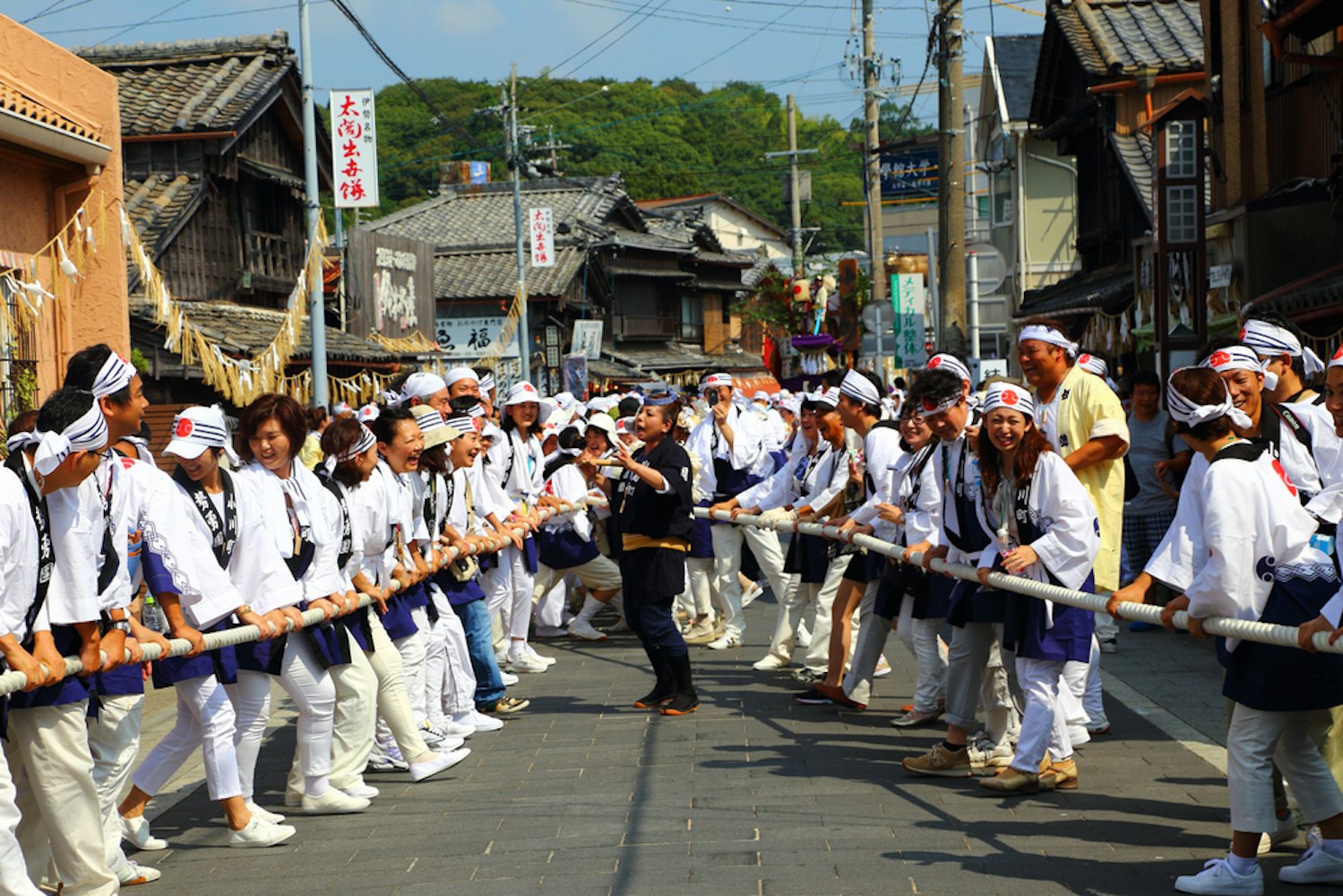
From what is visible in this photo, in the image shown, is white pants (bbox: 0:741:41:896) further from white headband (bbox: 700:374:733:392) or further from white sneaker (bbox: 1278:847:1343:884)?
white headband (bbox: 700:374:733:392)

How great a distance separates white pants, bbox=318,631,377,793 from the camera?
7617mm

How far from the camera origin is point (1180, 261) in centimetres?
1658

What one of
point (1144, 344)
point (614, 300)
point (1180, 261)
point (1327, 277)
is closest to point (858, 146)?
point (1144, 344)

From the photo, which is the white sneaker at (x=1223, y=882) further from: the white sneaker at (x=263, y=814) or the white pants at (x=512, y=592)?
the white pants at (x=512, y=592)

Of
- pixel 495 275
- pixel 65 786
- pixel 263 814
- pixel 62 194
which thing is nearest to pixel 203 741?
pixel 263 814

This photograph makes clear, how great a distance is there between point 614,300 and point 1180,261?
37.1 meters

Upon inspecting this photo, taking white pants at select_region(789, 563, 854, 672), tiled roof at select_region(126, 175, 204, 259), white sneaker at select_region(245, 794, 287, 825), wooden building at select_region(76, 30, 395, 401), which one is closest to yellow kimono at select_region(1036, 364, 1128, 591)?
white pants at select_region(789, 563, 854, 672)

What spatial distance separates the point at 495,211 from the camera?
5053 centimetres

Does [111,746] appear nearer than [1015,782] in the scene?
Yes

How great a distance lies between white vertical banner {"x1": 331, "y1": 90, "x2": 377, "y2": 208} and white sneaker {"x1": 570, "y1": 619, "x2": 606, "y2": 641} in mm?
7837

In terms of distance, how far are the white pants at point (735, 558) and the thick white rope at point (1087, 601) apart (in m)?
2.28

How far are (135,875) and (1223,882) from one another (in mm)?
4438

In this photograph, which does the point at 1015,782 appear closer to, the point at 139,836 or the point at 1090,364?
the point at 1090,364

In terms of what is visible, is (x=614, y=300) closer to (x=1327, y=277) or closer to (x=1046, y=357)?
(x=1327, y=277)
